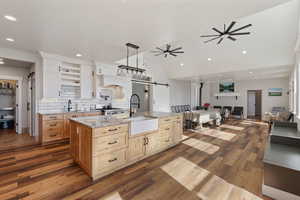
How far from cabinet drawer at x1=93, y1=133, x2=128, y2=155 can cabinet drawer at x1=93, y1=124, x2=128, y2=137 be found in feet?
0.18

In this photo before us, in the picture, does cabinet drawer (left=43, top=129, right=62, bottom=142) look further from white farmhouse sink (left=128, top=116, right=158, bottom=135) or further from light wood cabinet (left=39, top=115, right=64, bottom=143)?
white farmhouse sink (left=128, top=116, right=158, bottom=135)

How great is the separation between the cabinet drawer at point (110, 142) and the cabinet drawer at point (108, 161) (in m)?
0.10

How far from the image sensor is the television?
34.9 feet

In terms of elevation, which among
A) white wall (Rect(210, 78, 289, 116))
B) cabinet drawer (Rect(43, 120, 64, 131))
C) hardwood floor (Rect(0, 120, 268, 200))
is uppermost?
white wall (Rect(210, 78, 289, 116))

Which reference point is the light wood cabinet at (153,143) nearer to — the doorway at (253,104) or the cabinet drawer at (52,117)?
the cabinet drawer at (52,117)

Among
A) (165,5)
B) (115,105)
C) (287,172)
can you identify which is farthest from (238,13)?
(115,105)

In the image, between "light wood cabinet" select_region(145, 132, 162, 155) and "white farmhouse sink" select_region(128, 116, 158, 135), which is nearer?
"white farmhouse sink" select_region(128, 116, 158, 135)

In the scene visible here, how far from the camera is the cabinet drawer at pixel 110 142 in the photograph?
2.12 meters

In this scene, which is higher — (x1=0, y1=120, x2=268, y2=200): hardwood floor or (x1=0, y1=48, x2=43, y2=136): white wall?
(x1=0, y1=48, x2=43, y2=136): white wall

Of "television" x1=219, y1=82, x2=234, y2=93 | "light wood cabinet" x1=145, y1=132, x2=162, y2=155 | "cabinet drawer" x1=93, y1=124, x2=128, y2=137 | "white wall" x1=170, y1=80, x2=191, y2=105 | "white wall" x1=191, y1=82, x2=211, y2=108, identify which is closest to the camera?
"cabinet drawer" x1=93, y1=124, x2=128, y2=137

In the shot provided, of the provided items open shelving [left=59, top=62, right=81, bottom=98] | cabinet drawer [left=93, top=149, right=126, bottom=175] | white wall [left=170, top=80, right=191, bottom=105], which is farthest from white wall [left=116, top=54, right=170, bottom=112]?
cabinet drawer [left=93, top=149, right=126, bottom=175]

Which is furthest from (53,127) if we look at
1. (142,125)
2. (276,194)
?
(276,194)

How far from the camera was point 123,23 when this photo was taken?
7.93 feet

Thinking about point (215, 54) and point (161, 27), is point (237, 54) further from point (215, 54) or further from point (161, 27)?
point (161, 27)
